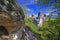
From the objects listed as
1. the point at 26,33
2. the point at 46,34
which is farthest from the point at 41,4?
the point at 26,33

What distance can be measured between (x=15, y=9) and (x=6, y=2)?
274 millimetres

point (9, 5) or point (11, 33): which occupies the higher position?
point (9, 5)

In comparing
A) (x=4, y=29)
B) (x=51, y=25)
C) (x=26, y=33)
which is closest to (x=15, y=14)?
(x=4, y=29)

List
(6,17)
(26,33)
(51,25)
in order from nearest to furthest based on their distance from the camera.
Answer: (6,17) < (26,33) < (51,25)

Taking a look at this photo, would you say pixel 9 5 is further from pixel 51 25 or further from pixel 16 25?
pixel 51 25

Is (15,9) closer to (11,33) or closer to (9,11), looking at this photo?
(9,11)

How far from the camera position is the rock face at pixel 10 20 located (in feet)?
14.1

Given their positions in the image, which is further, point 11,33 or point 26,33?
point 26,33

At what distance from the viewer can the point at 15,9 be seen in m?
4.52

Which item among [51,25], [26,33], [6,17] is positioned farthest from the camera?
[51,25]

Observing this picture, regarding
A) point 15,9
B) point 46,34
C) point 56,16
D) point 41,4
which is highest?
point 15,9

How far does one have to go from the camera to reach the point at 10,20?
4.39 meters

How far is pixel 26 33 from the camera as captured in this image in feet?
17.3

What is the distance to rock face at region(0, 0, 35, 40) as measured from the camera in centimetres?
430
